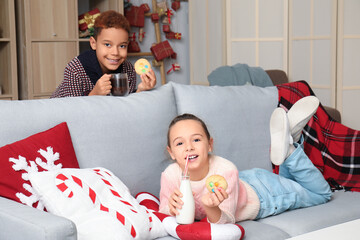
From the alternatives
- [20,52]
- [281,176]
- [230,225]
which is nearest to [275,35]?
[20,52]

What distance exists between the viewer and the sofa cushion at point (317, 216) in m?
1.86

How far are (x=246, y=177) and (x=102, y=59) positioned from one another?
0.82 meters

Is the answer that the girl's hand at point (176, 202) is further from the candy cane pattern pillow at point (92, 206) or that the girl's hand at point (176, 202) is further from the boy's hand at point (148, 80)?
the boy's hand at point (148, 80)

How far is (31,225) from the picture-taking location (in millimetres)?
1256

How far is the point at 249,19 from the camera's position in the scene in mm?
4398

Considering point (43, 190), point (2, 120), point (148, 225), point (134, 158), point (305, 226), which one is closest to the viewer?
point (43, 190)

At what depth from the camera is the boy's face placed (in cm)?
227

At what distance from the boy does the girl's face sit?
1.51 feet

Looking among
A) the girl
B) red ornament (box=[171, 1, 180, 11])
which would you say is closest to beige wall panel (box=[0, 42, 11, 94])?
red ornament (box=[171, 1, 180, 11])

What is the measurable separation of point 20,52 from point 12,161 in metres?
2.60

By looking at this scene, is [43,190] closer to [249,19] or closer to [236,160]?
[236,160]

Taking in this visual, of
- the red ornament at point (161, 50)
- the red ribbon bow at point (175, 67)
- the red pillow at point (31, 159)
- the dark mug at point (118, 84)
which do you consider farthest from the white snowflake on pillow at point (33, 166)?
the red ribbon bow at point (175, 67)

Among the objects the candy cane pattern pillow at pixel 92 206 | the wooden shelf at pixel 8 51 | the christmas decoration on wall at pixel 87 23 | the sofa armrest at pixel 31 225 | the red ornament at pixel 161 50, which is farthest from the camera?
the red ornament at pixel 161 50

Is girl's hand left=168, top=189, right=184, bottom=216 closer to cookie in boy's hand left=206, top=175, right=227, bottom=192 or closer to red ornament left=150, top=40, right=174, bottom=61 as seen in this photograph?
cookie in boy's hand left=206, top=175, right=227, bottom=192
